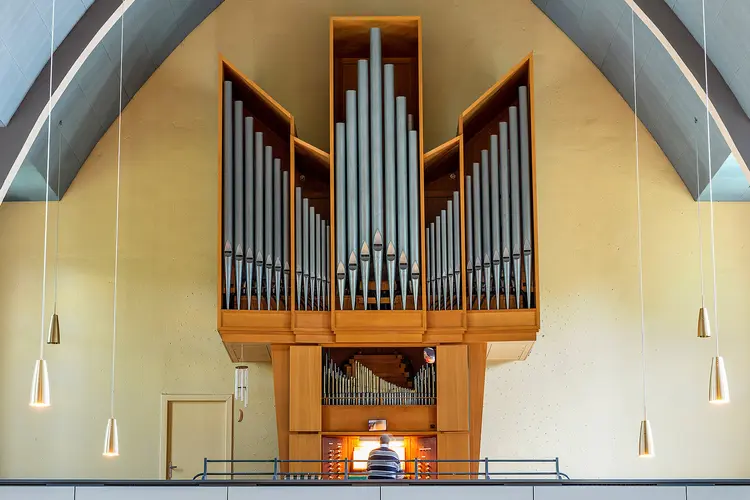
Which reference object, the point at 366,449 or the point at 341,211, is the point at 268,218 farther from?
the point at 366,449

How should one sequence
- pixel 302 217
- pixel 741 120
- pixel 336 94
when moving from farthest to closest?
pixel 336 94, pixel 302 217, pixel 741 120

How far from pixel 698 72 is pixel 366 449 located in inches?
193

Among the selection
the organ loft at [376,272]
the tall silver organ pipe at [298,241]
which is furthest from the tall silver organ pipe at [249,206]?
the tall silver organ pipe at [298,241]

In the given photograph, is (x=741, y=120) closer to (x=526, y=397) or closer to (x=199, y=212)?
(x=526, y=397)

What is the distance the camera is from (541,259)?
14.4m

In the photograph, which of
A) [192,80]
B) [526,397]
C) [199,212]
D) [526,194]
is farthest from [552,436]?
[192,80]

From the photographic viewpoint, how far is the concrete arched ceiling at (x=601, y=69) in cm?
1176

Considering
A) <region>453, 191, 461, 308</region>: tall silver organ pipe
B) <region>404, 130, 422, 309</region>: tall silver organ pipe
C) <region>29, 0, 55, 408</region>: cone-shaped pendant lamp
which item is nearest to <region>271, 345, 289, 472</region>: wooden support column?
<region>404, 130, 422, 309</region>: tall silver organ pipe

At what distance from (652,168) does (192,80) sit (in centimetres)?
534

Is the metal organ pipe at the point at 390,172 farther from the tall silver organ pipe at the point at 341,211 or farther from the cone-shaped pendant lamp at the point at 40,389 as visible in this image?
the cone-shaped pendant lamp at the point at 40,389

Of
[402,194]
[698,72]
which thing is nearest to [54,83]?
[402,194]

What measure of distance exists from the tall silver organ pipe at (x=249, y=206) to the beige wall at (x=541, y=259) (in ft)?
4.07

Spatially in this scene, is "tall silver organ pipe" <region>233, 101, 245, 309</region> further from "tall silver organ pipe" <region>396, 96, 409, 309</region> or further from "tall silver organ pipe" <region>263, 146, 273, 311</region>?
"tall silver organ pipe" <region>396, 96, 409, 309</region>

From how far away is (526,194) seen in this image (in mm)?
13234
